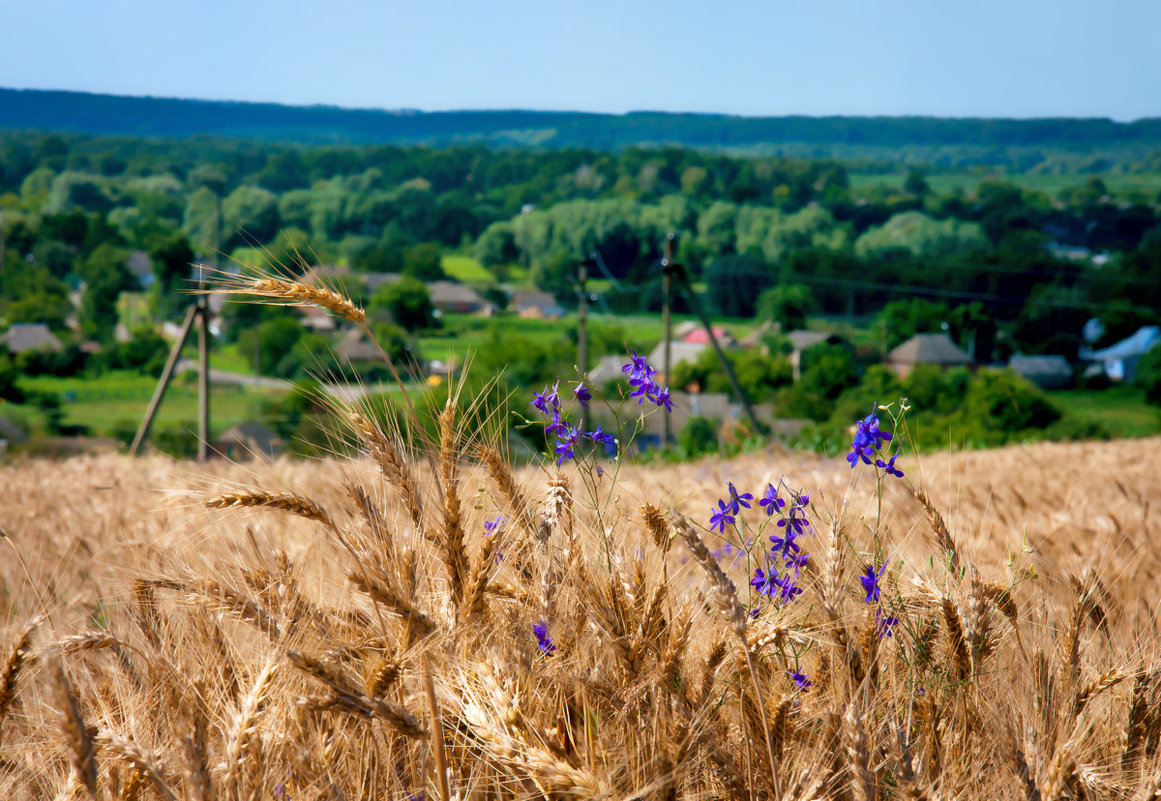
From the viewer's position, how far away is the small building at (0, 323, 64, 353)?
8556 centimetres

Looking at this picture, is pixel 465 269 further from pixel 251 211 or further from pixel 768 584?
pixel 768 584

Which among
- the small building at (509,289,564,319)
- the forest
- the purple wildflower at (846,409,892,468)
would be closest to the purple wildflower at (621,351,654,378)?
the purple wildflower at (846,409,892,468)

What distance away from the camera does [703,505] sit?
19.4ft

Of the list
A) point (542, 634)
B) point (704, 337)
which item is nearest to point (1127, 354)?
point (704, 337)

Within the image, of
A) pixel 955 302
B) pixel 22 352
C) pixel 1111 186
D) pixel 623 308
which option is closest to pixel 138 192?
pixel 22 352

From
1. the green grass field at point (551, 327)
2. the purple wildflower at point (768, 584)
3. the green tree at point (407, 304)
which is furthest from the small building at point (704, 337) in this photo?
the purple wildflower at point (768, 584)

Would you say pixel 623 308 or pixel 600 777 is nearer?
pixel 600 777

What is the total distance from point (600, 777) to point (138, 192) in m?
128

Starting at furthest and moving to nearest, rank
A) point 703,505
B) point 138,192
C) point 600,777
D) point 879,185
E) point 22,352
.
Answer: point 879,185 < point 138,192 < point 22,352 < point 703,505 < point 600,777

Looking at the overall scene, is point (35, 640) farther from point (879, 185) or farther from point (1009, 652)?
point (879, 185)

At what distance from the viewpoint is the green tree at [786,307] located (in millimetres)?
96438

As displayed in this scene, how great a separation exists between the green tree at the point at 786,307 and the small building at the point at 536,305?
86.3 ft

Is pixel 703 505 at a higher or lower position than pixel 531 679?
lower

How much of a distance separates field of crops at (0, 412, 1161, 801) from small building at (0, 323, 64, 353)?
98265 mm
